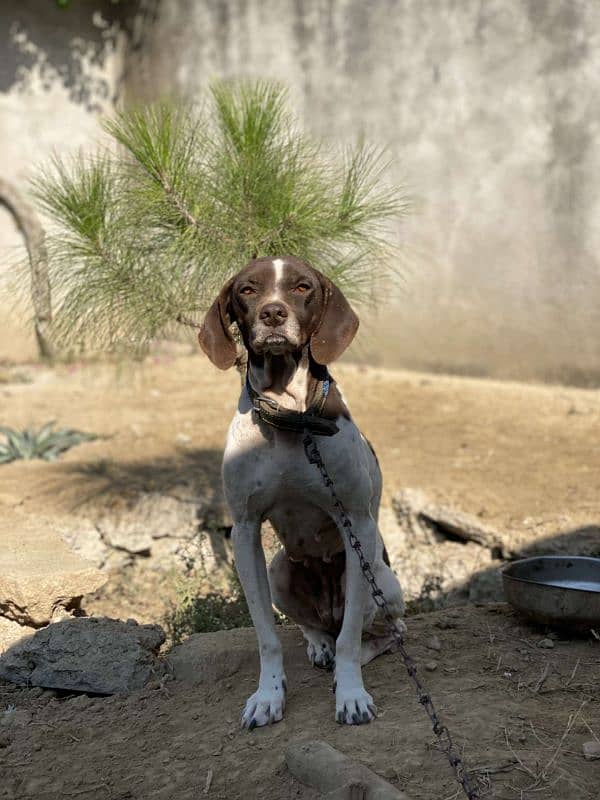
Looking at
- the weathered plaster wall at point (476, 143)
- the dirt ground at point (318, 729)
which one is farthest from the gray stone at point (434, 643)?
the weathered plaster wall at point (476, 143)

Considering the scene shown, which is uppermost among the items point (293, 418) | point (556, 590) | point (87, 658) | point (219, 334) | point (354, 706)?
point (219, 334)

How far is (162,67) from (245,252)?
219 inches

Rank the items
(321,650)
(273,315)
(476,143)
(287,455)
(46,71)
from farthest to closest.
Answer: (46,71) < (476,143) < (321,650) < (287,455) < (273,315)

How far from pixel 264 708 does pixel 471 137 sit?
5.65 m

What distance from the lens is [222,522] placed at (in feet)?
16.5

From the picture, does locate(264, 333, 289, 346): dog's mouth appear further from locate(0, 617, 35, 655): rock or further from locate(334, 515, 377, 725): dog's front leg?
locate(0, 617, 35, 655): rock

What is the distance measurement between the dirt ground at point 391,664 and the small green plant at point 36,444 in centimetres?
10

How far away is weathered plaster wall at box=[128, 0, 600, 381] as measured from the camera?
6883 millimetres

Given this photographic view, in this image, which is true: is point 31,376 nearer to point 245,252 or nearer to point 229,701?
point 245,252

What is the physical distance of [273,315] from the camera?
8.00 ft

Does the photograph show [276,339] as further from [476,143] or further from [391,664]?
[476,143]

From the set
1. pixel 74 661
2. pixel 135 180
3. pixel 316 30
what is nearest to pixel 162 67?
pixel 316 30

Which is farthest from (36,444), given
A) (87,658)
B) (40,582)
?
(87,658)

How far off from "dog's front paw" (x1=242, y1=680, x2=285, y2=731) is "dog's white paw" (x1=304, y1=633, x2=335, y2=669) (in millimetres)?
287
